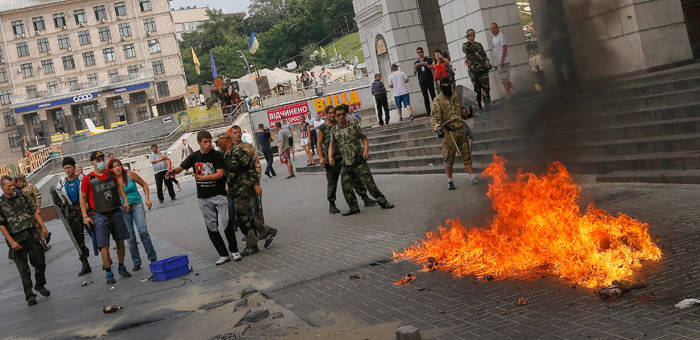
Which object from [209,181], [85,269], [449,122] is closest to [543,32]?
[449,122]

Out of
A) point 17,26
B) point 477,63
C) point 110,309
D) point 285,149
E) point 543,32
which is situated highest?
point 17,26

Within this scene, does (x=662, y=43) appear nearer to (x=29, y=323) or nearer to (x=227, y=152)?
(x=227, y=152)

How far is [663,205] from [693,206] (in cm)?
38

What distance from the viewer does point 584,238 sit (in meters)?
5.88

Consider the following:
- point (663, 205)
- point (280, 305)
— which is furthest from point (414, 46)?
point (280, 305)

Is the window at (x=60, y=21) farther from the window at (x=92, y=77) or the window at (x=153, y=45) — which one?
the window at (x=153, y=45)

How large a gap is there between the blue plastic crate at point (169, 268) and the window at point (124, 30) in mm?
76791

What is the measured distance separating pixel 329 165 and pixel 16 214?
17.2ft

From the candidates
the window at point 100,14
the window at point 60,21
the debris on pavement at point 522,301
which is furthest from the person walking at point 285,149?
the window at point 60,21

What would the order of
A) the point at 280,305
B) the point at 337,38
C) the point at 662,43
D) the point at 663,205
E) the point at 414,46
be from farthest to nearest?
the point at 337,38 < the point at 414,46 < the point at 662,43 < the point at 663,205 < the point at 280,305

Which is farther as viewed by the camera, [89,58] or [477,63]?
[89,58]

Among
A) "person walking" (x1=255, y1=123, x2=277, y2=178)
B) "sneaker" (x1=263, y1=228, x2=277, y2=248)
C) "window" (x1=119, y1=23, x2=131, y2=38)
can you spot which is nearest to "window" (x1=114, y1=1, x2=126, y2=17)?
"window" (x1=119, y1=23, x2=131, y2=38)

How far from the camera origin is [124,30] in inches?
3157

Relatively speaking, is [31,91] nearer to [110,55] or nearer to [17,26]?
[17,26]
